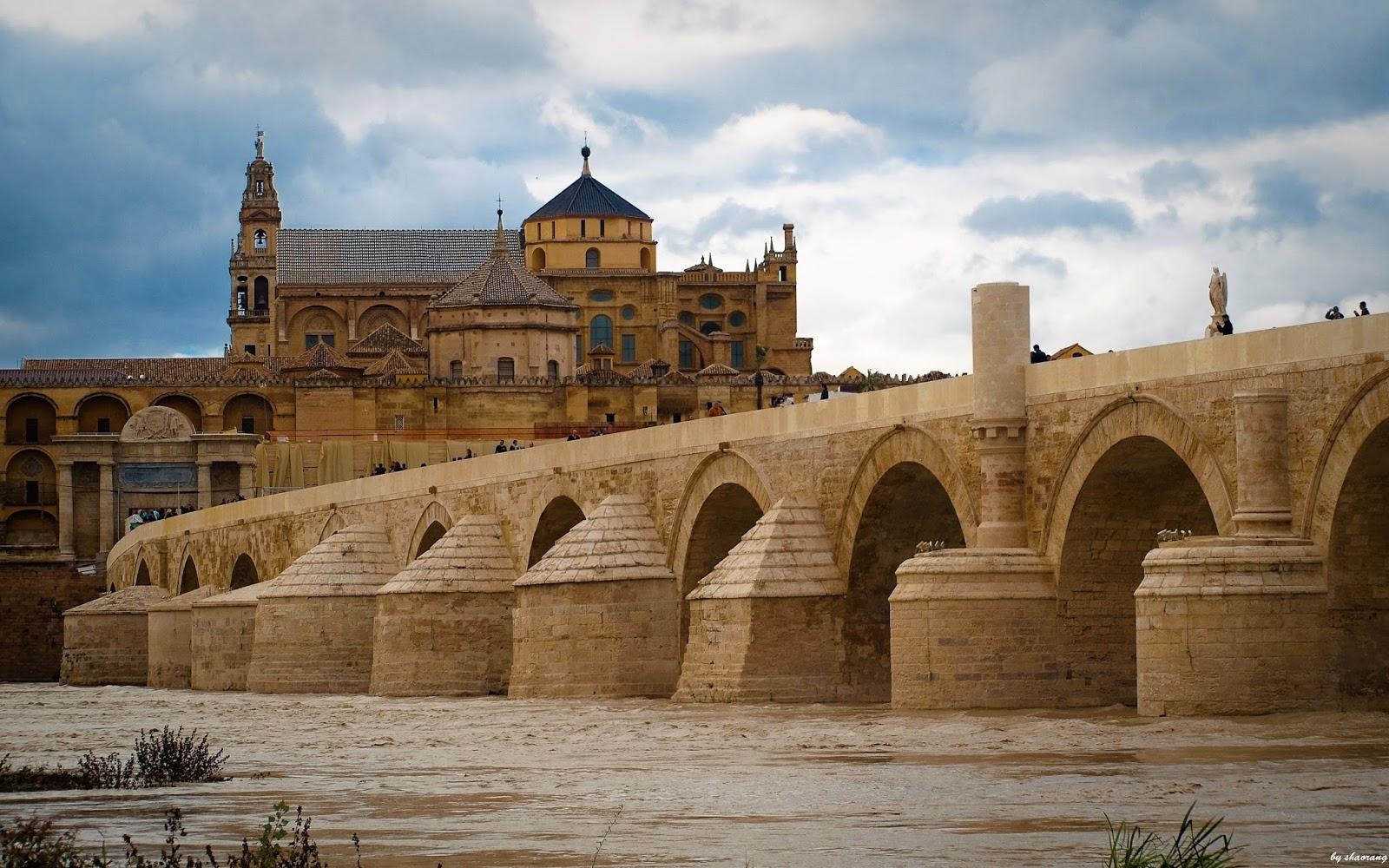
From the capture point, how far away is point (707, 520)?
112ft

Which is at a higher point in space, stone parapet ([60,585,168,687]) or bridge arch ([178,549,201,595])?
bridge arch ([178,549,201,595])

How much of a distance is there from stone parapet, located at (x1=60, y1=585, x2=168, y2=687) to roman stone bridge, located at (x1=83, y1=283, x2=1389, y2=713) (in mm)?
12339

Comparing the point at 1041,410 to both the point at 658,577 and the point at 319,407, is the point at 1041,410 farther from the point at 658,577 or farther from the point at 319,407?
the point at 319,407

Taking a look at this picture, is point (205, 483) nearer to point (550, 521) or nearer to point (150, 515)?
point (150, 515)

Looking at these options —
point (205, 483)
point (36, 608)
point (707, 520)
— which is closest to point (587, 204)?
point (205, 483)

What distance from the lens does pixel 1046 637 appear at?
25.3 m

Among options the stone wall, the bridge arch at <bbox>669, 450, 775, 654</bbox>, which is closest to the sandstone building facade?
the stone wall

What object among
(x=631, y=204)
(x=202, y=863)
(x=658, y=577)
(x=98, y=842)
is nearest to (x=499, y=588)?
(x=658, y=577)

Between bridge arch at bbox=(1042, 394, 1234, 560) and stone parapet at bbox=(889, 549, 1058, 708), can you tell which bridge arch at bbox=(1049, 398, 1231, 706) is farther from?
stone parapet at bbox=(889, 549, 1058, 708)

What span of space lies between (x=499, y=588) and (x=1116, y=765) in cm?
2085

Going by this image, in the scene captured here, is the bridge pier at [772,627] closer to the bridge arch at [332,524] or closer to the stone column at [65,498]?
the bridge arch at [332,524]

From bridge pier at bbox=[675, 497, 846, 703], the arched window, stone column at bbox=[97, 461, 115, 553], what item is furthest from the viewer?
the arched window

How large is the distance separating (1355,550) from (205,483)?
62539 millimetres

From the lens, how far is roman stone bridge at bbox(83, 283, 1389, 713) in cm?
2133
